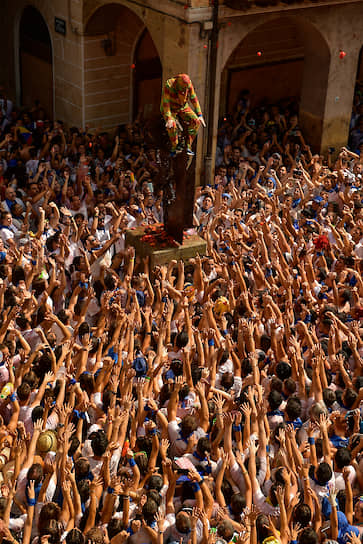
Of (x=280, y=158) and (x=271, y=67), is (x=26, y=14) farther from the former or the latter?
(x=280, y=158)

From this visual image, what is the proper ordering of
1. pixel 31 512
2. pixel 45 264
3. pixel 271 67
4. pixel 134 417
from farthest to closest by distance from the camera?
pixel 271 67
pixel 45 264
pixel 134 417
pixel 31 512

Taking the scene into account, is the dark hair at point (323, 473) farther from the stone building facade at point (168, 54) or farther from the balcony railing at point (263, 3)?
the balcony railing at point (263, 3)

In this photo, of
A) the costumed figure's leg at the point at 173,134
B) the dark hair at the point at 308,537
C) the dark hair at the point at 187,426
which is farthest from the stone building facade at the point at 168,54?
the dark hair at the point at 308,537

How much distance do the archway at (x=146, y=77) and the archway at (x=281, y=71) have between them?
170cm

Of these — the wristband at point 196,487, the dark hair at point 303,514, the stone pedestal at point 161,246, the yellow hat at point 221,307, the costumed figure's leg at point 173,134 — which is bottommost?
the stone pedestal at point 161,246

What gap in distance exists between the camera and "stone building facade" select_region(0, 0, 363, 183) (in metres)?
15.1

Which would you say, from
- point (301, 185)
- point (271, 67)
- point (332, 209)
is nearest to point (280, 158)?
point (301, 185)

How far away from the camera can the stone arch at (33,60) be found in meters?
19.5

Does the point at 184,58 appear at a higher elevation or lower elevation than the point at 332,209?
higher

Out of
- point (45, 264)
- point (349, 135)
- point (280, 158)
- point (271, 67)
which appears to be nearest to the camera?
point (45, 264)

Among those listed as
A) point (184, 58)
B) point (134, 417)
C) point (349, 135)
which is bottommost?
point (349, 135)

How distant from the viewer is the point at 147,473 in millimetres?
6918

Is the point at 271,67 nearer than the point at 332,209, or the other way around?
the point at 332,209

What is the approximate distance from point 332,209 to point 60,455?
7.97m
